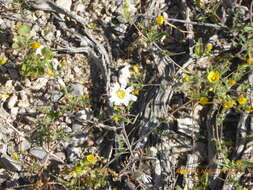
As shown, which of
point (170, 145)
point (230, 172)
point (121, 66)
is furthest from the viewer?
point (121, 66)

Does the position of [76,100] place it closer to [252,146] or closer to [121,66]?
[121,66]

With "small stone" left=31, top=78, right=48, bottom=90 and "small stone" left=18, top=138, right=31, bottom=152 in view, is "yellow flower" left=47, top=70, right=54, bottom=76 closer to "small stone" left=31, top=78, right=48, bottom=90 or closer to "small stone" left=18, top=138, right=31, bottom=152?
"small stone" left=31, top=78, right=48, bottom=90

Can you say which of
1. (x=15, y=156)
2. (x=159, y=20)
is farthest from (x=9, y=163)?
(x=159, y=20)

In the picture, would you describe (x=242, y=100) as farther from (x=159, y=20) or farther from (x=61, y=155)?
(x=61, y=155)

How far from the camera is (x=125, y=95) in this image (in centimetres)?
307

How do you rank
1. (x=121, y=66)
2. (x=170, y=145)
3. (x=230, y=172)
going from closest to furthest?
1. (x=230, y=172)
2. (x=170, y=145)
3. (x=121, y=66)

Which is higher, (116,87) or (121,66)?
(121,66)

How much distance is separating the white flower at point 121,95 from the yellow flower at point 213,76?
70cm

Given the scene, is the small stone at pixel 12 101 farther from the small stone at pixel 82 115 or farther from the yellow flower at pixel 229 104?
the yellow flower at pixel 229 104

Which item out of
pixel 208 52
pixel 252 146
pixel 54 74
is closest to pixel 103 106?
pixel 54 74

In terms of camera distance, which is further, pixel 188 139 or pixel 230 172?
pixel 188 139

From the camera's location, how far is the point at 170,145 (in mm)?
3232

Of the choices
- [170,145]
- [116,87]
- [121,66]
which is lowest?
[170,145]

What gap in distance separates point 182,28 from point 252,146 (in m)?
1.43
